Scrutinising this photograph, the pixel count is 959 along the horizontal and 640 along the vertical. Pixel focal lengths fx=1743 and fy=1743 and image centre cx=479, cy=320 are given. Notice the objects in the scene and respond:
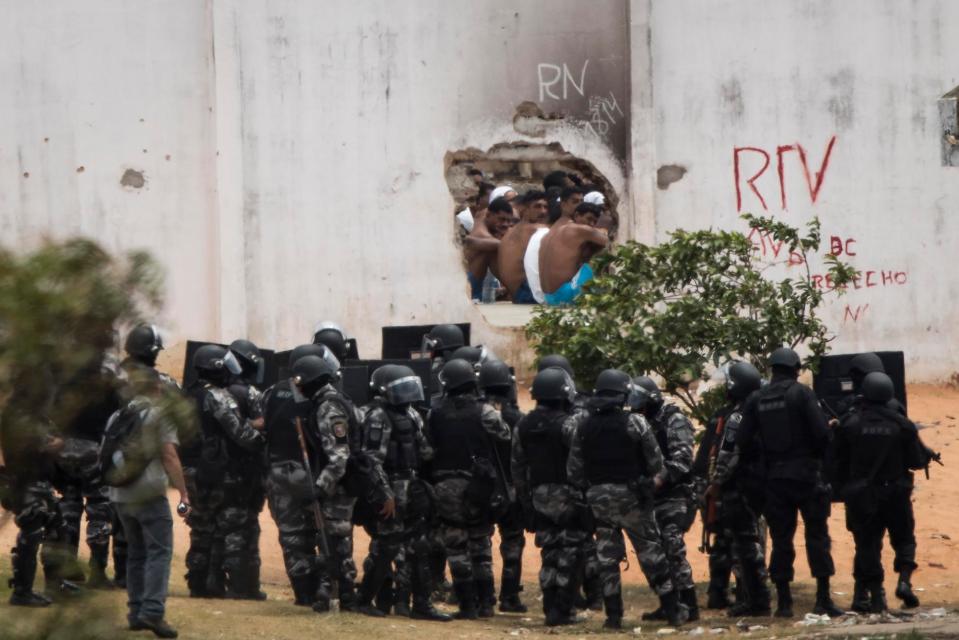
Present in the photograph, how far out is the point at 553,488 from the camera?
10664mm

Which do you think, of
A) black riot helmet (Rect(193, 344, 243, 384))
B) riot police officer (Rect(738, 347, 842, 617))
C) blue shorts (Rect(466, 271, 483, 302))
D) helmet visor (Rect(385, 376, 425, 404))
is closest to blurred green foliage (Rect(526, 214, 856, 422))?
riot police officer (Rect(738, 347, 842, 617))

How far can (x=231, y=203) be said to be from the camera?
1764 cm

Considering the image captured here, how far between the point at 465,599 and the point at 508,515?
626mm

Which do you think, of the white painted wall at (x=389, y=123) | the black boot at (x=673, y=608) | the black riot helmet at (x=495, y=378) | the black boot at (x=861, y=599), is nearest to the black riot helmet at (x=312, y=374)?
the black riot helmet at (x=495, y=378)

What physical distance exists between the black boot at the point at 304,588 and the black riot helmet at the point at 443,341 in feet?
8.14

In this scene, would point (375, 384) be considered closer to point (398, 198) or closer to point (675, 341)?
point (675, 341)

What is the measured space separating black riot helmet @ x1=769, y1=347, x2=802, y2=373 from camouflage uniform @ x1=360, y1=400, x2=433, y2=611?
223cm

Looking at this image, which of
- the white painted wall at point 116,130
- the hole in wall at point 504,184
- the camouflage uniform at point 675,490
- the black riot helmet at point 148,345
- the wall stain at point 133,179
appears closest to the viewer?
the black riot helmet at point 148,345

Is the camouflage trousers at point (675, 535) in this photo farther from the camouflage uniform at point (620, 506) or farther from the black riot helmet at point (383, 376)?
the black riot helmet at point (383, 376)

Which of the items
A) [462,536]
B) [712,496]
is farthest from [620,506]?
[462,536]

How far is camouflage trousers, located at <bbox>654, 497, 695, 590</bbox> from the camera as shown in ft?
35.8

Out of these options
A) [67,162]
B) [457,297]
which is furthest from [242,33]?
[457,297]

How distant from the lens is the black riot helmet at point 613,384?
10.4 m

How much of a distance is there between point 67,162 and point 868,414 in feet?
32.0
